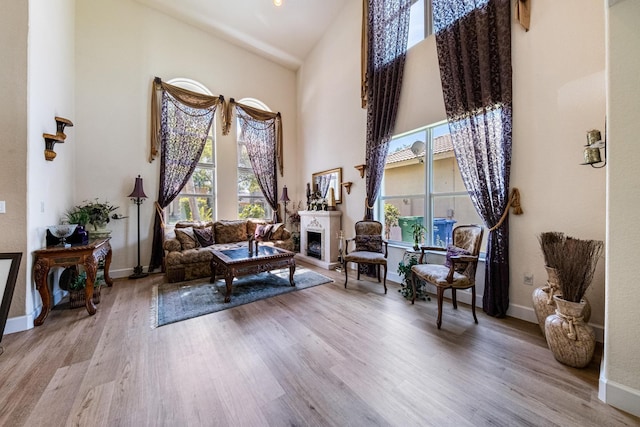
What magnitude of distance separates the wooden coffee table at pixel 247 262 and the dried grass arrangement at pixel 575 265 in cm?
286

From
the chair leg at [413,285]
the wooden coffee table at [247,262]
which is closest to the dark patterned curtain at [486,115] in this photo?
the chair leg at [413,285]

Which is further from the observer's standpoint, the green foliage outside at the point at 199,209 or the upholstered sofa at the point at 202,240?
the green foliage outside at the point at 199,209

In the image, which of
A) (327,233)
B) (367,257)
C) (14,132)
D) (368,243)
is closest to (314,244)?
(327,233)

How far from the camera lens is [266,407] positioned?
139cm

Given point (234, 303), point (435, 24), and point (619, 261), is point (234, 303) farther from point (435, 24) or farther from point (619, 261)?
point (435, 24)

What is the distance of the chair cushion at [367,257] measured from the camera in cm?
327

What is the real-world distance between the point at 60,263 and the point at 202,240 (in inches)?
75.9

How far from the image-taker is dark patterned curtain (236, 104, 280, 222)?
17.7ft

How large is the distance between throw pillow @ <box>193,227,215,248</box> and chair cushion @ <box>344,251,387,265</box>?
2653mm

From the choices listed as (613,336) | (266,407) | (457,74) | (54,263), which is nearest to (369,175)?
(457,74)

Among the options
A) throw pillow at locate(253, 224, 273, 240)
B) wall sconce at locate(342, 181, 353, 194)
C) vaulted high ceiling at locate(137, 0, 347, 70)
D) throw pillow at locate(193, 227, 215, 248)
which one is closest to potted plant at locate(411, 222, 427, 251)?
wall sconce at locate(342, 181, 353, 194)

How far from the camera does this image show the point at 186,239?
4098mm

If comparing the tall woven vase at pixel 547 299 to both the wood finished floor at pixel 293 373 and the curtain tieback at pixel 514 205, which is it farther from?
the curtain tieback at pixel 514 205

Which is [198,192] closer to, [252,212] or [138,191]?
[138,191]
